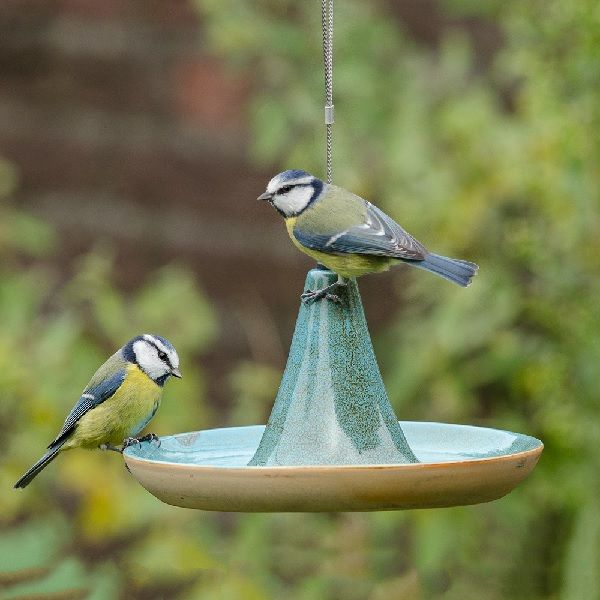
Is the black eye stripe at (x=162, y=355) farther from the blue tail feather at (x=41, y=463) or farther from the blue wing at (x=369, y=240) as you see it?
the blue wing at (x=369, y=240)

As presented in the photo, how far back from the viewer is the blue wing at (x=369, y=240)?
2092 mm

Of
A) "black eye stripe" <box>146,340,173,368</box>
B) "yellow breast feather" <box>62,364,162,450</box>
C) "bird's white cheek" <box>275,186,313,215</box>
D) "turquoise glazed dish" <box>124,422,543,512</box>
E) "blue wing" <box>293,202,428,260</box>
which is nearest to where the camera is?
"turquoise glazed dish" <box>124,422,543,512</box>

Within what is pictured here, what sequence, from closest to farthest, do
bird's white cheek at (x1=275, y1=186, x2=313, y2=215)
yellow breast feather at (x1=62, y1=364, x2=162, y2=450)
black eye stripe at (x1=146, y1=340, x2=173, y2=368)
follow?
bird's white cheek at (x1=275, y1=186, x2=313, y2=215)
black eye stripe at (x1=146, y1=340, x2=173, y2=368)
yellow breast feather at (x1=62, y1=364, x2=162, y2=450)

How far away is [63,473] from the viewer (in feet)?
11.8

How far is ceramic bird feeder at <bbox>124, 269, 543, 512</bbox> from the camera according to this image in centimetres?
169

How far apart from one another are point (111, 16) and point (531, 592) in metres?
2.23

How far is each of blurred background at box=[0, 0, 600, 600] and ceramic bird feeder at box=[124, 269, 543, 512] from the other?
565mm

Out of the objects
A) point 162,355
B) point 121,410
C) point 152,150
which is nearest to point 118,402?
point 121,410

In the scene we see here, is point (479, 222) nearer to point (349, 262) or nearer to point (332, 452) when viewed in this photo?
point (349, 262)

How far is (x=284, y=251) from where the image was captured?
13.7 feet

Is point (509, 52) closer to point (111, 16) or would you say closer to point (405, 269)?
point (405, 269)

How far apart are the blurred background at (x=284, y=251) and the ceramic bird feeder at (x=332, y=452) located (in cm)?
57

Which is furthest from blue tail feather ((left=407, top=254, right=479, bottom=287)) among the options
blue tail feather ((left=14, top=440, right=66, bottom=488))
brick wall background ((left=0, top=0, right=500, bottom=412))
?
brick wall background ((left=0, top=0, right=500, bottom=412))

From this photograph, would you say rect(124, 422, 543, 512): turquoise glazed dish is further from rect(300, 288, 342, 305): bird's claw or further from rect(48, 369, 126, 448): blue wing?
rect(48, 369, 126, 448): blue wing
